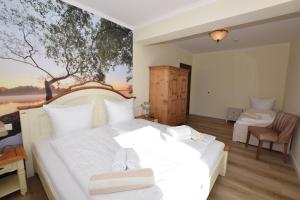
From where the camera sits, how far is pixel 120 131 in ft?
7.30

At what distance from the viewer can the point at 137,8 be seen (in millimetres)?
2326

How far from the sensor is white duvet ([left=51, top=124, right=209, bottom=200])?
1121 mm

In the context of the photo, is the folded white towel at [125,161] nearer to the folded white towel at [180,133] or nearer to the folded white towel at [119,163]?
the folded white towel at [119,163]

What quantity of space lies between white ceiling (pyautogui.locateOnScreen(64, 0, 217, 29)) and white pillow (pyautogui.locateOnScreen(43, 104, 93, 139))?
61.2 inches

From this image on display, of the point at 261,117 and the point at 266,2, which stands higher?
the point at 266,2

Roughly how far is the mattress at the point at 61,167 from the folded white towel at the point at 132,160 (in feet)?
1.26

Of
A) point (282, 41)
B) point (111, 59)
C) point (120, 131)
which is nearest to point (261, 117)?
point (282, 41)

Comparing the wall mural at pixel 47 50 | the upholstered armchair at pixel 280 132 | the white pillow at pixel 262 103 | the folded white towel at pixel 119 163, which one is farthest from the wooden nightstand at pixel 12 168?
the white pillow at pixel 262 103

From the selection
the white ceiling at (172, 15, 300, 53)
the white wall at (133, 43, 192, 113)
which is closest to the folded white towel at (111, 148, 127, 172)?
the white wall at (133, 43, 192, 113)

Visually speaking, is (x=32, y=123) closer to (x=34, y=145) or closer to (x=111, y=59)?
(x=34, y=145)

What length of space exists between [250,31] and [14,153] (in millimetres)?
4432

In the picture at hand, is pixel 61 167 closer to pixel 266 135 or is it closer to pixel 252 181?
pixel 252 181

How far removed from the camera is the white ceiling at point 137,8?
2.14m

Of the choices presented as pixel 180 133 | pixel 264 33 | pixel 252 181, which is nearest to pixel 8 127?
pixel 180 133
